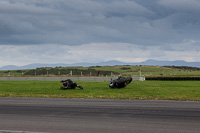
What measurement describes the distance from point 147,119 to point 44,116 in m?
4.37

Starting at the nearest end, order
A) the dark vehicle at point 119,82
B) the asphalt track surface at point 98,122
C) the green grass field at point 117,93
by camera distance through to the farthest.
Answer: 1. the asphalt track surface at point 98,122
2. the green grass field at point 117,93
3. the dark vehicle at point 119,82

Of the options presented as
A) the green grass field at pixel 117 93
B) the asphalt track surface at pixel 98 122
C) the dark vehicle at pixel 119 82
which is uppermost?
→ the dark vehicle at pixel 119 82

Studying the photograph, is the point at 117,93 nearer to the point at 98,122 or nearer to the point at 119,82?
the point at 119,82

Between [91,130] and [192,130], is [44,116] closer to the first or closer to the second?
[91,130]

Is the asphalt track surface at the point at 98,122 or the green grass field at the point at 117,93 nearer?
the asphalt track surface at the point at 98,122

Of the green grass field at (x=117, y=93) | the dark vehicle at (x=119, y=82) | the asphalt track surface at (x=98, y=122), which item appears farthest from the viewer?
the dark vehicle at (x=119, y=82)

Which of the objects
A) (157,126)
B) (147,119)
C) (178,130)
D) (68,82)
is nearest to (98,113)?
(147,119)

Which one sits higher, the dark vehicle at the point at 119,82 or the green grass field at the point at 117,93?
the dark vehicle at the point at 119,82

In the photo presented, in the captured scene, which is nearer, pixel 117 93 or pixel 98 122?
pixel 98 122

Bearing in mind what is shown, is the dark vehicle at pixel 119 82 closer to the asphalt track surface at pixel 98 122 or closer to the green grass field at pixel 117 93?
the green grass field at pixel 117 93

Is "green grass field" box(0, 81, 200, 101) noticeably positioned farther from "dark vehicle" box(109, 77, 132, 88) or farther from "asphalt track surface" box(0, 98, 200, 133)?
"asphalt track surface" box(0, 98, 200, 133)

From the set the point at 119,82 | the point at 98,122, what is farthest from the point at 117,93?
the point at 98,122

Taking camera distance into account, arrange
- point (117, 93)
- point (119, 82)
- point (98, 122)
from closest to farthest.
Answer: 1. point (98, 122)
2. point (117, 93)
3. point (119, 82)

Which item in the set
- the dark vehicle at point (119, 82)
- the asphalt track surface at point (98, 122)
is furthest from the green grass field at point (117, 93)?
the asphalt track surface at point (98, 122)
